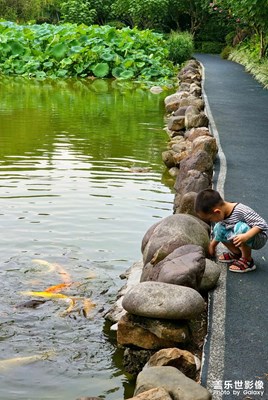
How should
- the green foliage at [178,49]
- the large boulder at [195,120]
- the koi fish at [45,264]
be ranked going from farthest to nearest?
1. the green foliage at [178,49]
2. the large boulder at [195,120]
3. the koi fish at [45,264]

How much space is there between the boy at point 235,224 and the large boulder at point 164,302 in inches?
36.1

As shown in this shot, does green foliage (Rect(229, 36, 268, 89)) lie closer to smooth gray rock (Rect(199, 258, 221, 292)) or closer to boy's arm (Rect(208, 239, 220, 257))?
boy's arm (Rect(208, 239, 220, 257))

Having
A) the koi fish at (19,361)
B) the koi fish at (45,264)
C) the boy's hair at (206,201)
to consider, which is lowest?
the koi fish at (45,264)

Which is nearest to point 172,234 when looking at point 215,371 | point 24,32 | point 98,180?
point 215,371

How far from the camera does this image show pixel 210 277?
16.2 ft

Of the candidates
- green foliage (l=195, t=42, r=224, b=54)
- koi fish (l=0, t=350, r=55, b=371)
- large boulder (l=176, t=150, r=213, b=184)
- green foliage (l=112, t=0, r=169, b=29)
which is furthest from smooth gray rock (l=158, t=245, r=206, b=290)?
green foliage (l=195, t=42, r=224, b=54)

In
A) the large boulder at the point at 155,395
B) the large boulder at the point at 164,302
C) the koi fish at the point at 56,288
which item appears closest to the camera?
the large boulder at the point at 155,395

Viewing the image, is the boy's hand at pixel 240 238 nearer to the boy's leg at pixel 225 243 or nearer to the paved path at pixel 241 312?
the boy's leg at pixel 225 243

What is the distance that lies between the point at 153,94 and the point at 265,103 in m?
4.68

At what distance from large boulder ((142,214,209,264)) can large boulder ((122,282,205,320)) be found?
819 millimetres

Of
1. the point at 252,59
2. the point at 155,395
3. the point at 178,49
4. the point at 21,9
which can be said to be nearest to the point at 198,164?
the point at 155,395

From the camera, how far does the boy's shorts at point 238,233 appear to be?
5.18m

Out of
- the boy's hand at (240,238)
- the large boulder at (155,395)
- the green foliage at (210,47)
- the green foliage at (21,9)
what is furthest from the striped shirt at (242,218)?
the green foliage at (21,9)

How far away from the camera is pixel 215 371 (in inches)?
152
